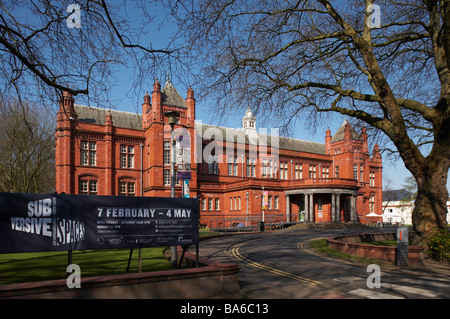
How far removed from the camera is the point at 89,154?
4250 centimetres

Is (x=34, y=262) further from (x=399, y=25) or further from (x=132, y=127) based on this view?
(x=132, y=127)

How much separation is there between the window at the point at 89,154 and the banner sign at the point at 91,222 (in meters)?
36.7

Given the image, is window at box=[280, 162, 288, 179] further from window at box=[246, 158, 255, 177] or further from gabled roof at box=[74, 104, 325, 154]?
window at box=[246, 158, 255, 177]

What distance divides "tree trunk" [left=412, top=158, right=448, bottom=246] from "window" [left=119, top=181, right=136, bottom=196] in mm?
35942

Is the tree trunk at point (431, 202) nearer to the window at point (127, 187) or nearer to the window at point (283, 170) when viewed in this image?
the window at point (127, 187)

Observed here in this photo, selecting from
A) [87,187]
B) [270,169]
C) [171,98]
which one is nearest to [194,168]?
[171,98]

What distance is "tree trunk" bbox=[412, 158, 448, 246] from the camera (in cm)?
1379

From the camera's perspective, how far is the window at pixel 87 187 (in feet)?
136

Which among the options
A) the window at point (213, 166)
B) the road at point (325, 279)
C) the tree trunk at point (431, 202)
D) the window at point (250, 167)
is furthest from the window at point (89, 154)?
the tree trunk at point (431, 202)

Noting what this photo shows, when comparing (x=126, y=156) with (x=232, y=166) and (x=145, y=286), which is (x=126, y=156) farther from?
(x=145, y=286)

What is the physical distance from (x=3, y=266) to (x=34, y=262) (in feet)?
3.44

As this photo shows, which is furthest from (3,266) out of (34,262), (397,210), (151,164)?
(397,210)

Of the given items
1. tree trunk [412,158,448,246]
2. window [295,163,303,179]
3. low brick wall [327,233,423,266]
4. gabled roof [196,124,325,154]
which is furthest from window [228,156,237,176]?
tree trunk [412,158,448,246]
